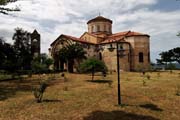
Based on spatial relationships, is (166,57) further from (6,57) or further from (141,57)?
(6,57)

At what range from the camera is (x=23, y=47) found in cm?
5844

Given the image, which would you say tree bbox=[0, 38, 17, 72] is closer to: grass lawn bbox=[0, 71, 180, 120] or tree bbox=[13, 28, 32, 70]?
tree bbox=[13, 28, 32, 70]

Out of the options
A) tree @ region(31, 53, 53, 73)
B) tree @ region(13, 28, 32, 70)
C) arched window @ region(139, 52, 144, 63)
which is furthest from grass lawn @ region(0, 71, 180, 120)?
arched window @ region(139, 52, 144, 63)

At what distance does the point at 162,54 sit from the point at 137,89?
57.4 m

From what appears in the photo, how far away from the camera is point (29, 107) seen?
1898cm

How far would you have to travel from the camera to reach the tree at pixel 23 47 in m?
55.8

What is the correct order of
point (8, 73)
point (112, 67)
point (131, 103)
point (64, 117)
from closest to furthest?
point (64, 117) < point (131, 103) < point (8, 73) < point (112, 67)

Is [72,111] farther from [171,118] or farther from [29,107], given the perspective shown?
[171,118]

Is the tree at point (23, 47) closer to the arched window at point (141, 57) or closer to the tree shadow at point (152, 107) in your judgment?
the arched window at point (141, 57)

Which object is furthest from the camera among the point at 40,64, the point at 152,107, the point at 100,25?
the point at 100,25

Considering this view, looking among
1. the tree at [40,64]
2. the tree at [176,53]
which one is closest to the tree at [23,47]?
the tree at [40,64]

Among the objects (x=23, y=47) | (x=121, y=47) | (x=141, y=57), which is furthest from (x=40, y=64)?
(x=141, y=57)

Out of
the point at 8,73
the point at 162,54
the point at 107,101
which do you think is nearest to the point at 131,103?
the point at 107,101

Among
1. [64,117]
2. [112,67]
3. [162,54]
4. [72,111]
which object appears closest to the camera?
[64,117]
